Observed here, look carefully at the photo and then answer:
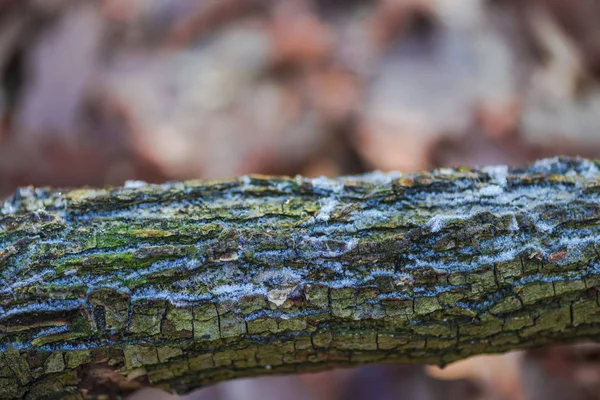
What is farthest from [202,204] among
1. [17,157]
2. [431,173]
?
[17,157]

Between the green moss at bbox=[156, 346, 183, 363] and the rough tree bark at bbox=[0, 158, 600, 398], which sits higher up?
the rough tree bark at bbox=[0, 158, 600, 398]

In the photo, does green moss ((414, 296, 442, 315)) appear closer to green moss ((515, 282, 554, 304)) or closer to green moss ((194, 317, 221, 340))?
green moss ((515, 282, 554, 304))

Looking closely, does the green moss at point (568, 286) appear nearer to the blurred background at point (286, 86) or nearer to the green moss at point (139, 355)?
the green moss at point (139, 355)

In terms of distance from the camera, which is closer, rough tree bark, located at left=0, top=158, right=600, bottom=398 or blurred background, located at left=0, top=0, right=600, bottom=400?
rough tree bark, located at left=0, top=158, right=600, bottom=398

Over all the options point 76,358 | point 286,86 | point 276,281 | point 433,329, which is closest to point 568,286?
point 433,329

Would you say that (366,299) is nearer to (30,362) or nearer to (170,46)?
(30,362)

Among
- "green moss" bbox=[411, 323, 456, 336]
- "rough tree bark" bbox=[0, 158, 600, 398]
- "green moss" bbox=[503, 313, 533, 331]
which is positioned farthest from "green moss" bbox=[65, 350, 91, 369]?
"green moss" bbox=[503, 313, 533, 331]
